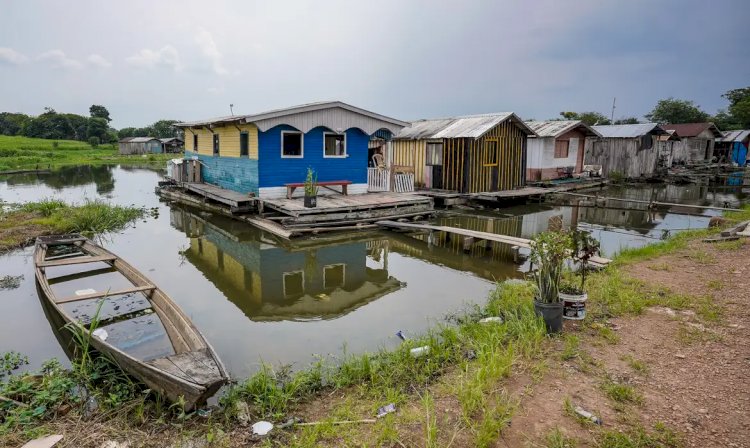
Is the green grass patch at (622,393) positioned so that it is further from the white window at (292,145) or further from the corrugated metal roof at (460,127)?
the corrugated metal roof at (460,127)

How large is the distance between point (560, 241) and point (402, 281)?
390 centimetres

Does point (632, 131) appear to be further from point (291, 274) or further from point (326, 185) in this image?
point (291, 274)

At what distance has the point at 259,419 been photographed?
4137 mm

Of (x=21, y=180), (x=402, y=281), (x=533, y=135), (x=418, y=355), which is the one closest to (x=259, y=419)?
(x=418, y=355)

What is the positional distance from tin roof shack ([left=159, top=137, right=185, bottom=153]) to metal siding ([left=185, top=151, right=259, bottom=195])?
151 feet

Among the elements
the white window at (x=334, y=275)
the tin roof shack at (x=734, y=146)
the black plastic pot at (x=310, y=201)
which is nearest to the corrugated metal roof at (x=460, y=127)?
→ the black plastic pot at (x=310, y=201)

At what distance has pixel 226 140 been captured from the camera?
16703 millimetres

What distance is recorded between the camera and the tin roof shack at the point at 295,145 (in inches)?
559

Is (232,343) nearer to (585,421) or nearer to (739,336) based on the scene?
(585,421)

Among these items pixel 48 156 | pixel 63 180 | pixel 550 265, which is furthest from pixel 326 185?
pixel 48 156

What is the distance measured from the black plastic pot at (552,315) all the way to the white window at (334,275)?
428cm

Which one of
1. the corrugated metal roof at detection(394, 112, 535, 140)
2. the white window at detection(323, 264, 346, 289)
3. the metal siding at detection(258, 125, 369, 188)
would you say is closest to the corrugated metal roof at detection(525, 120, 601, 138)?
the corrugated metal roof at detection(394, 112, 535, 140)

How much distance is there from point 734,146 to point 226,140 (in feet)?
150

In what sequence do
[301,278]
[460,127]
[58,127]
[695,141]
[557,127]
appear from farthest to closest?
[58,127], [695,141], [557,127], [460,127], [301,278]
